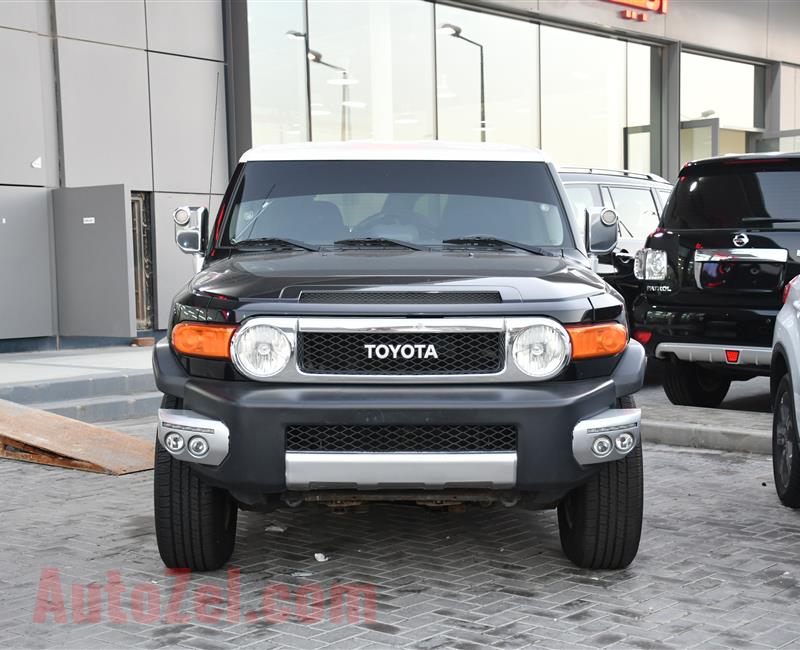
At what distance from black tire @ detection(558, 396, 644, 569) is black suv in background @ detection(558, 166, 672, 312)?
6.03 meters

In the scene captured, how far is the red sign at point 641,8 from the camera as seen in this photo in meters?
25.5

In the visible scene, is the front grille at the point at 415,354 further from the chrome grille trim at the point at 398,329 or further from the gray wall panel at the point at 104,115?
the gray wall panel at the point at 104,115

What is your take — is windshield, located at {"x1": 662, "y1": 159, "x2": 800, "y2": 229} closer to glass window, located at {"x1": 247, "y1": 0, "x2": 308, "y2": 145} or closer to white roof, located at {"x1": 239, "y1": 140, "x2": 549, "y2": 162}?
white roof, located at {"x1": 239, "y1": 140, "x2": 549, "y2": 162}

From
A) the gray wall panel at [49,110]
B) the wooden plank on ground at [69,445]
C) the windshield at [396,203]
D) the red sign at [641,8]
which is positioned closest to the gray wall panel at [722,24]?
the red sign at [641,8]

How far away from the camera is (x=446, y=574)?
16.8 ft

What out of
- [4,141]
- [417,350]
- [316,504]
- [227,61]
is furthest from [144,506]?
[227,61]

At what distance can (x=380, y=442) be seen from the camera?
453 centimetres

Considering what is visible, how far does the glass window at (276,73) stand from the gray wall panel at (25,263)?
399 centimetres

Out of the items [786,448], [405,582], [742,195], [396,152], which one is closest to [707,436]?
[742,195]

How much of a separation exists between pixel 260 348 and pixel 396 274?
64cm

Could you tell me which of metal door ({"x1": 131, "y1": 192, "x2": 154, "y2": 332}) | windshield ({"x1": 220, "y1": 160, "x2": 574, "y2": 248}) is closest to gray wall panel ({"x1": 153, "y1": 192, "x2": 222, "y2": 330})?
metal door ({"x1": 131, "y1": 192, "x2": 154, "y2": 332})

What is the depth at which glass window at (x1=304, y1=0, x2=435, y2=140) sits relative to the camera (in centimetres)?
1970

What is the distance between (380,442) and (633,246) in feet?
25.1

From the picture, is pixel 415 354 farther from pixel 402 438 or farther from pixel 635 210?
pixel 635 210
